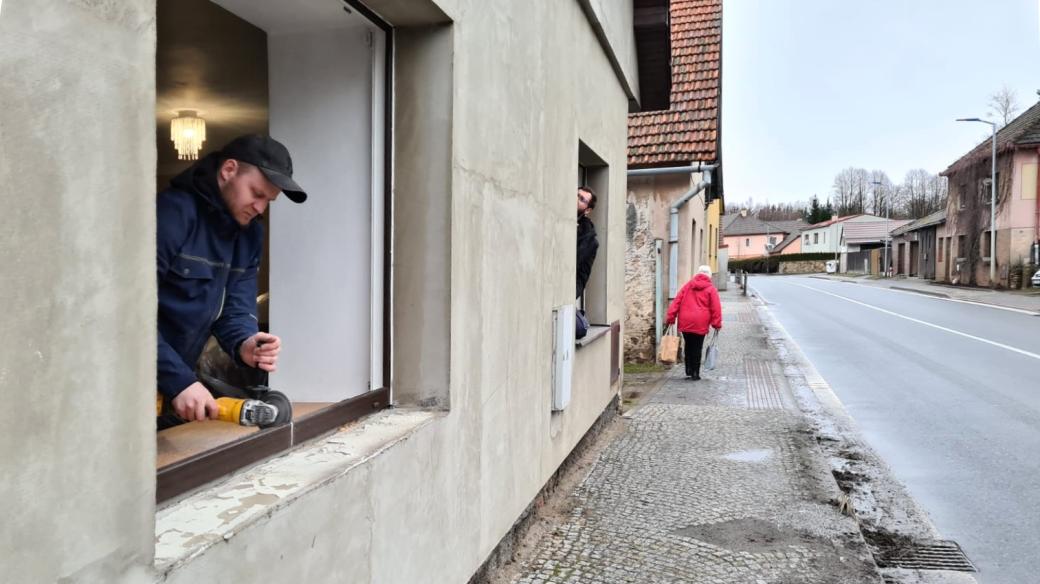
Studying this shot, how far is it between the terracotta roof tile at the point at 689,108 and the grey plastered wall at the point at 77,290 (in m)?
11.9

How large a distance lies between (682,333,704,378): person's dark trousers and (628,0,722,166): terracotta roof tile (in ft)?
10.4

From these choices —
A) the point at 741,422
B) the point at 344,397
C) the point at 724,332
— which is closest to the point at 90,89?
the point at 344,397

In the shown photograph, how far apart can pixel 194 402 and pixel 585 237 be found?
15.0 feet

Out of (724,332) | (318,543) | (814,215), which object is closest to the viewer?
(318,543)

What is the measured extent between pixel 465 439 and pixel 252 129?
184 centimetres

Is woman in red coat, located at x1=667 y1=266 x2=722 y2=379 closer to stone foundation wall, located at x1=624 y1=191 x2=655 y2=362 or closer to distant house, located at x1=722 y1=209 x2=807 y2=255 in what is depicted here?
stone foundation wall, located at x1=624 y1=191 x2=655 y2=362

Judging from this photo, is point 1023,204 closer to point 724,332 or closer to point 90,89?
point 724,332

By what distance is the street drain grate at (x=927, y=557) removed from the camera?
4.47m

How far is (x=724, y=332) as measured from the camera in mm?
18297

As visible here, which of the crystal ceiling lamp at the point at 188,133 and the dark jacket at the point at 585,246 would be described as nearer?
the crystal ceiling lamp at the point at 188,133

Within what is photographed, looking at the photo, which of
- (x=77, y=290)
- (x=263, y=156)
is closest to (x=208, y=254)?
(x=263, y=156)

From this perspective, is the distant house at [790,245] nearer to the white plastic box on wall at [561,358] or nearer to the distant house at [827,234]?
the distant house at [827,234]

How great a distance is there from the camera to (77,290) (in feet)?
4.64

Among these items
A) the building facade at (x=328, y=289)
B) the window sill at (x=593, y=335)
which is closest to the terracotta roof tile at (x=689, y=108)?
the window sill at (x=593, y=335)
